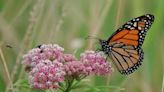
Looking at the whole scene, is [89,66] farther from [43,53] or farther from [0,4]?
[0,4]

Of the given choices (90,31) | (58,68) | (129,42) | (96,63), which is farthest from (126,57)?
(90,31)

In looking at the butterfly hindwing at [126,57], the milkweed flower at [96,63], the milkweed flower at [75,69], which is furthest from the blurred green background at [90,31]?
the milkweed flower at [75,69]

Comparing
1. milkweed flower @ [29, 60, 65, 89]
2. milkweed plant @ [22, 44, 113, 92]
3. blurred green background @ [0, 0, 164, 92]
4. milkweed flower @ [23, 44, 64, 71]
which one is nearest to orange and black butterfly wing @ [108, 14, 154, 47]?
milkweed plant @ [22, 44, 113, 92]

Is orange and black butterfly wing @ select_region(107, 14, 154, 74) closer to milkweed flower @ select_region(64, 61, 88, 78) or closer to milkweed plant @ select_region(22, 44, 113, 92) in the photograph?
milkweed plant @ select_region(22, 44, 113, 92)

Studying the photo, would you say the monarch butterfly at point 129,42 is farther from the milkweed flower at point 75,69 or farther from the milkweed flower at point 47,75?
the milkweed flower at point 47,75

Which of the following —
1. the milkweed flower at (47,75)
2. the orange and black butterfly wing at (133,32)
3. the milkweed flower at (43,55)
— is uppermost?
the orange and black butterfly wing at (133,32)

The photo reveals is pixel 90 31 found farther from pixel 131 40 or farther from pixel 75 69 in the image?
pixel 75 69

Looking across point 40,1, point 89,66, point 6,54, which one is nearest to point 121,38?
point 89,66
